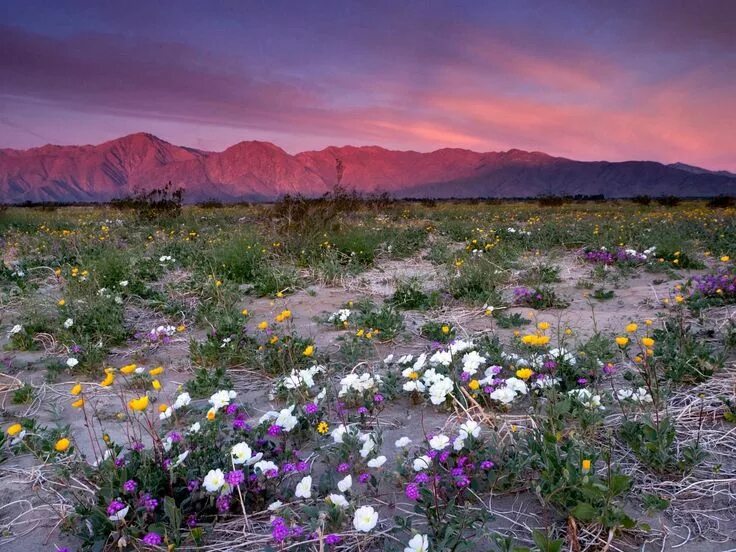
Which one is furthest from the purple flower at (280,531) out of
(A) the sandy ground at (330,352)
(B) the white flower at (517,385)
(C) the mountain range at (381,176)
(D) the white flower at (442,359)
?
(C) the mountain range at (381,176)

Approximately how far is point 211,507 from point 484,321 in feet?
10.6

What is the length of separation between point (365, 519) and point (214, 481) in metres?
0.68

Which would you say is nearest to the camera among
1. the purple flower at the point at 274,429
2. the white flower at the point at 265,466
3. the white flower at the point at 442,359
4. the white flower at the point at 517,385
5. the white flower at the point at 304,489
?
the white flower at the point at 304,489

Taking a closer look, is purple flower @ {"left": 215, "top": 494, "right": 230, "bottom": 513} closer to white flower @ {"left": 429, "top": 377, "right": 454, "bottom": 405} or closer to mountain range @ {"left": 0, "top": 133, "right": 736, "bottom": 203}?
white flower @ {"left": 429, "top": 377, "right": 454, "bottom": 405}

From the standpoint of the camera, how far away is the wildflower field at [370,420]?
188 cm

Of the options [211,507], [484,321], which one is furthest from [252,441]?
[484,321]

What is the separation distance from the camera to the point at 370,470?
237 centimetres

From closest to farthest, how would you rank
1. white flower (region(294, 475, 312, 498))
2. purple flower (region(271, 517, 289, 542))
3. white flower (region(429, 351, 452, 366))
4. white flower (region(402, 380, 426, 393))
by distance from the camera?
purple flower (region(271, 517, 289, 542)) < white flower (region(294, 475, 312, 498)) < white flower (region(402, 380, 426, 393)) < white flower (region(429, 351, 452, 366))

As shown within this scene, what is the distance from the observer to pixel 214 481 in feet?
6.61

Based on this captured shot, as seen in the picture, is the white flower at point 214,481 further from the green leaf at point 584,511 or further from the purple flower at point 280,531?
the green leaf at point 584,511

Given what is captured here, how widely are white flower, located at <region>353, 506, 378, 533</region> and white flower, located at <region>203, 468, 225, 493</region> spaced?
1.99ft

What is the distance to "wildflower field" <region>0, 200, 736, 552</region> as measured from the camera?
188 cm

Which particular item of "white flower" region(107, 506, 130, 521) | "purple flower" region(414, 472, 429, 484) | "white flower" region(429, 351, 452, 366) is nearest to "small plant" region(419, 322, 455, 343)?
"white flower" region(429, 351, 452, 366)

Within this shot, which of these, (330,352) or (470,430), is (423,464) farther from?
(330,352)
